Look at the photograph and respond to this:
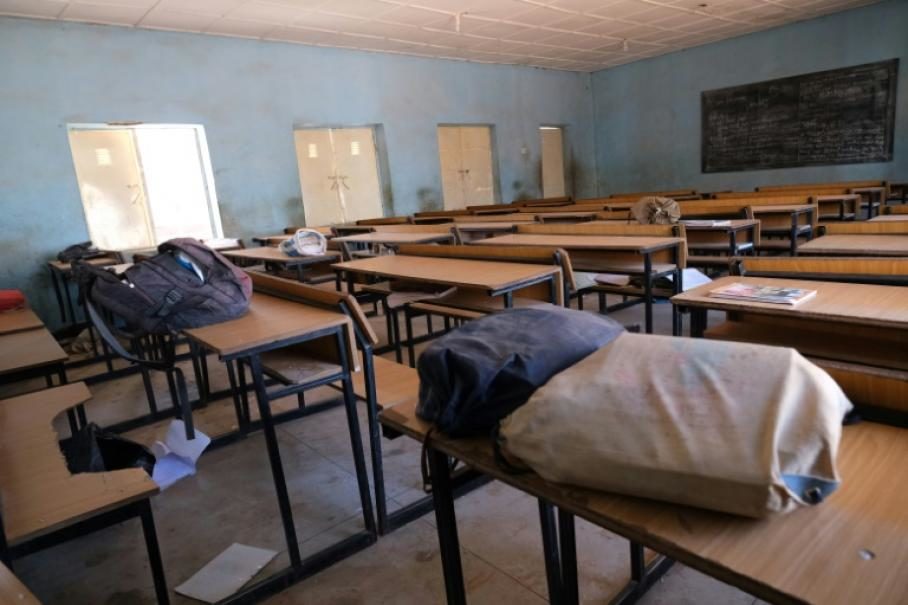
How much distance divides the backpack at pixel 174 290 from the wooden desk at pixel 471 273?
94 centimetres

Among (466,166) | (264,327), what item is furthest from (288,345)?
(466,166)

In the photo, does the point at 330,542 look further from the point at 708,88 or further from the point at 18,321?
the point at 708,88

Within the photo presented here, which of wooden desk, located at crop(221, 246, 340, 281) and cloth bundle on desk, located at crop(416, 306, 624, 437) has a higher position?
cloth bundle on desk, located at crop(416, 306, 624, 437)

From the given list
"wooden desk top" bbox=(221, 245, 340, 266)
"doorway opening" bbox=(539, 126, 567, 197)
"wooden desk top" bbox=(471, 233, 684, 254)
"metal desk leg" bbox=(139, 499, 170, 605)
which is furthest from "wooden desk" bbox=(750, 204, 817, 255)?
"doorway opening" bbox=(539, 126, 567, 197)

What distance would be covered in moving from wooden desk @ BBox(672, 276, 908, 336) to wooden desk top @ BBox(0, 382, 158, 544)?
1.69 metres

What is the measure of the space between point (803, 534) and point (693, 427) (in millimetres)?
178

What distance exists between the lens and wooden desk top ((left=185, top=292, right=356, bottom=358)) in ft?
5.71

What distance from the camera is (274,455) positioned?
71.0 inches

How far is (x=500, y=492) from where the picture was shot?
223 cm

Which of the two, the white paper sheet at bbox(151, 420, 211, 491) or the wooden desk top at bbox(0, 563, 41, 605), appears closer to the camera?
the wooden desk top at bbox(0, 563, 41, 605)

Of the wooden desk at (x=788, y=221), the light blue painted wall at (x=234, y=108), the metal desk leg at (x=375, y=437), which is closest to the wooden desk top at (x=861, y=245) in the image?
the wooden desk at (x=788, y=221)

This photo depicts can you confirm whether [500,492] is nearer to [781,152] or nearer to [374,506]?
[374,506]

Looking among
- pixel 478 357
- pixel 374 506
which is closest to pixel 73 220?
pixel 374 506

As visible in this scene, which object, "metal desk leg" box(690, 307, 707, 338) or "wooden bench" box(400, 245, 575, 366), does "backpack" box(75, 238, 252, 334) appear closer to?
"wooden bench" box(400, 245, 575, 366)
